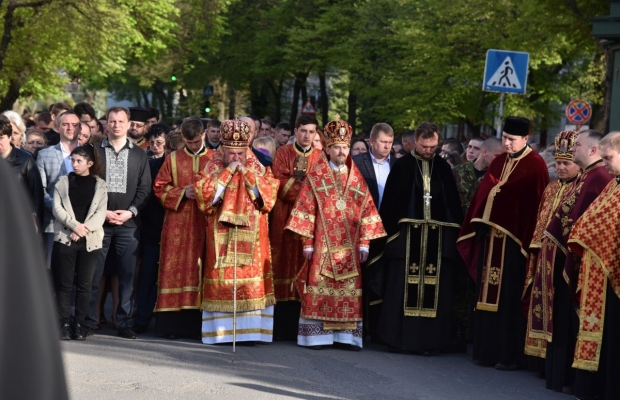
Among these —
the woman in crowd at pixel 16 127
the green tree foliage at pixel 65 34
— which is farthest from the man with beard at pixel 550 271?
the green tree foliage at pixel 65 34

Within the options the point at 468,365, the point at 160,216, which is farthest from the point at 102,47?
the point at 468,365

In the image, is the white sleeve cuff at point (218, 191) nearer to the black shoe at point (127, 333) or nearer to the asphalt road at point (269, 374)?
the asphalt road at point (269, 374)

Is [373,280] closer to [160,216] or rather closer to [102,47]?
[160,216]

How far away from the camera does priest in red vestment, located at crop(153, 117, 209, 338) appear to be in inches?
407

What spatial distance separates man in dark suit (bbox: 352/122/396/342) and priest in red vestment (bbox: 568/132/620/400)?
276cm

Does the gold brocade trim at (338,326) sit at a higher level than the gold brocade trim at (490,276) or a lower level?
lower

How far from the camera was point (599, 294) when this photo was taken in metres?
7.87

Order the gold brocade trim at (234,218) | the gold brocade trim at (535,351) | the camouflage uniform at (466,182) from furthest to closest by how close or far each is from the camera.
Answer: the camouflage uniform at (466,182), the gold brocade trim at (234,218), the gold brocade trim at (535,351)

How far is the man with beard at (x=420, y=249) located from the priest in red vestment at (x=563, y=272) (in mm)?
1451

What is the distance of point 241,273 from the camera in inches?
393

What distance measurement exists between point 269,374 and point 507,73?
31.0 ft

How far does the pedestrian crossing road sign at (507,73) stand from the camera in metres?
16.6

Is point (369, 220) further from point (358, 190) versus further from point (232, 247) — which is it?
point (232, 247)

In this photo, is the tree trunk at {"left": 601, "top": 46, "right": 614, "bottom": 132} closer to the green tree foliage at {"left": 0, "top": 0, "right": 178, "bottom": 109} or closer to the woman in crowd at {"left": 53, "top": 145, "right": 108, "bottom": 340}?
the woman in crowd at {"left": 53, "top": 145, "right": 108, "bottom": 340}
